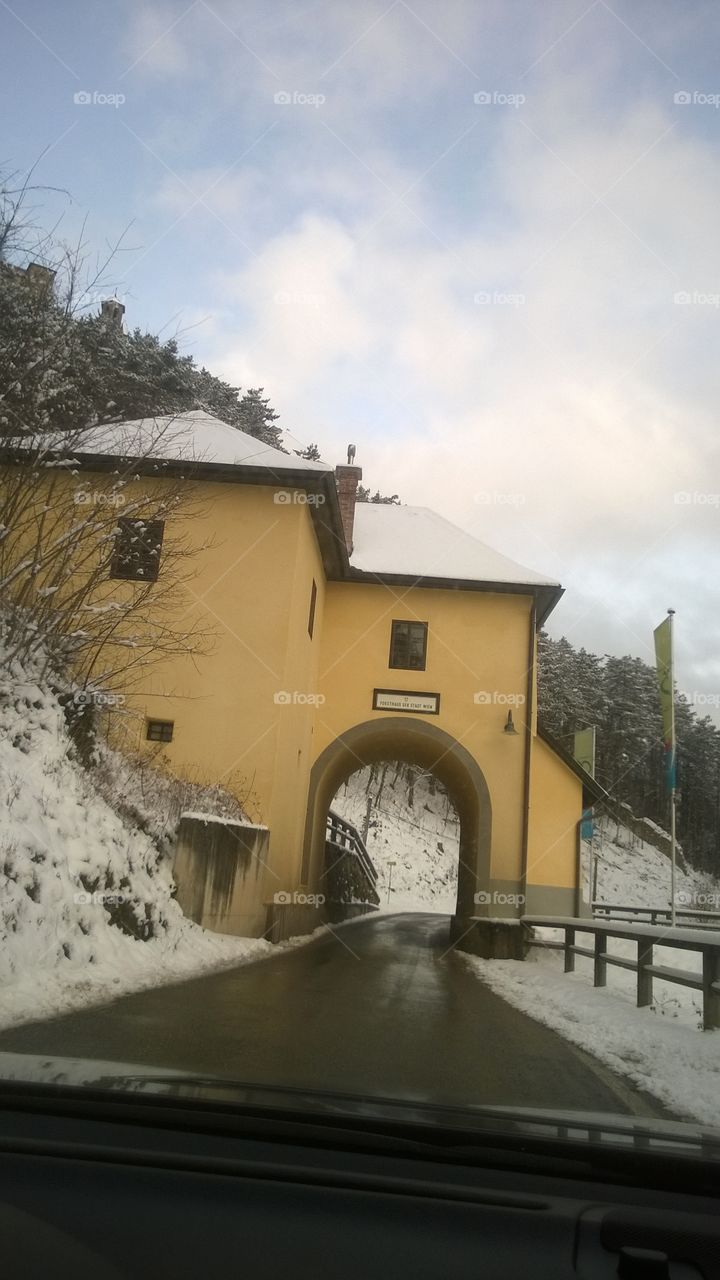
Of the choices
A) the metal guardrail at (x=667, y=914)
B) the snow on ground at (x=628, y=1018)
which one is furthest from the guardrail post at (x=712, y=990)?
the metal guardrail at (x=667, y=914)

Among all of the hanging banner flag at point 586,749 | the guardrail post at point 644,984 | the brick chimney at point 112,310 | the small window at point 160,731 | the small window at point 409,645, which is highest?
the brick chimney at point 112,310

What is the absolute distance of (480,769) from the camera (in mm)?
20312

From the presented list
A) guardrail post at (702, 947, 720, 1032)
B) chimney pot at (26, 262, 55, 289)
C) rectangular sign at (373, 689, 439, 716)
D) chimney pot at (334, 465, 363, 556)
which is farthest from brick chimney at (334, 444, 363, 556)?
guardrail post at (702, 947, 720, 1032)

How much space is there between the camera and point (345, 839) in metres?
30.3

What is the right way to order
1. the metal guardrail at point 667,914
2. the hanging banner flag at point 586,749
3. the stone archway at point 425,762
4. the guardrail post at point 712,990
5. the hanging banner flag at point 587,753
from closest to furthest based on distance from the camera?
the guardrail post at point 712,990 < the stone archway at point 425,762 < the hanging banner flag at point 587,753 < the hanging banner flag at point 586,749 < the metal guardrail at point 667,914

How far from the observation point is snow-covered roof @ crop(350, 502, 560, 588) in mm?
21438

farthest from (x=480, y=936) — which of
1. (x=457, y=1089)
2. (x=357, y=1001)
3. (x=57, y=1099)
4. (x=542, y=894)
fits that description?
(x=57, y=1099)

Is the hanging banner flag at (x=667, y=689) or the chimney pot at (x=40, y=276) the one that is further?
the hanging banner flag at (x=667, y=689)

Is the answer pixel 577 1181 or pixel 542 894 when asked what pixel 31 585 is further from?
pixel 542 894

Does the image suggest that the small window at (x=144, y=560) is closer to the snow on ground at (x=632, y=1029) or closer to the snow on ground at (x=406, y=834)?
the snow on ground at (x=632, y=1029)

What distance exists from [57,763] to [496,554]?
50.1 feet

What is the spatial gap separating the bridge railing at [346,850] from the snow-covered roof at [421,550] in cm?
708

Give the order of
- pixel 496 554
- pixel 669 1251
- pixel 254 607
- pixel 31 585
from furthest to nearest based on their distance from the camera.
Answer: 1. pixel 496 554
2. pixel 254 607
3. pixel 31 585
4. pixel 669 1251

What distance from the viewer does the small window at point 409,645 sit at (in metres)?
21.0
